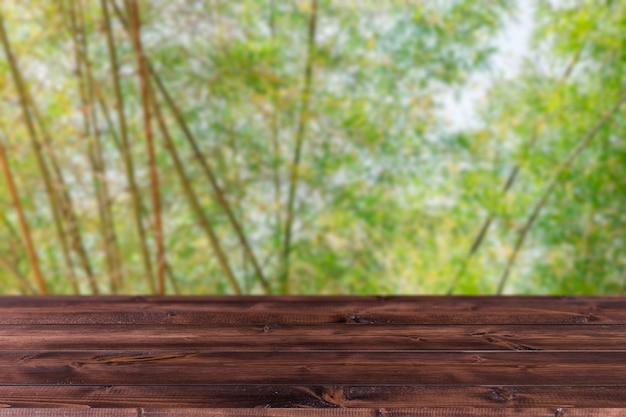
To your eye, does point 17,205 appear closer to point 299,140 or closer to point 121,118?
point 121,118

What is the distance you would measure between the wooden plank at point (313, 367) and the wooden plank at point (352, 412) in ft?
0.32

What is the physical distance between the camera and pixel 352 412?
1.13 meters

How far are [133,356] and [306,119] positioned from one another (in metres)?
2.79

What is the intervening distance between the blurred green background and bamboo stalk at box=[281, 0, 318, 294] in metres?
0.01

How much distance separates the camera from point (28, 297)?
1842 millimetres

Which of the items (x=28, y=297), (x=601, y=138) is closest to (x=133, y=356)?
(x=28, y=297)

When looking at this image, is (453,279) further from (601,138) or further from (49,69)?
(49,69)

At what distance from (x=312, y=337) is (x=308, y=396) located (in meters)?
0.30

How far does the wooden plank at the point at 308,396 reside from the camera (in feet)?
3.78

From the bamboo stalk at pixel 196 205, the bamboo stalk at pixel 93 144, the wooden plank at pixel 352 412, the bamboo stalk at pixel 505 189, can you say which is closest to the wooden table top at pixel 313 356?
the wooden plank at pixel 352 412

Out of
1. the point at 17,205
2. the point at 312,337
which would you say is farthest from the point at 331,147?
the point at 312,337

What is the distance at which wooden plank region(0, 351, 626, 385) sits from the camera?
125cm

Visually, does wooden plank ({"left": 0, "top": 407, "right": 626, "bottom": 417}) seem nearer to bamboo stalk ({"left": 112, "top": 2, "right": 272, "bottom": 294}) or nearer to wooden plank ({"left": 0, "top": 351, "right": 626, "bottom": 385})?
wooden plank ({"left": 0, "top": 351, "right": 626, "bottom": 385})

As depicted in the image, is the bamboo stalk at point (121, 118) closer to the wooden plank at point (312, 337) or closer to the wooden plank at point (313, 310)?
the wooden plank at point (313, 310)
